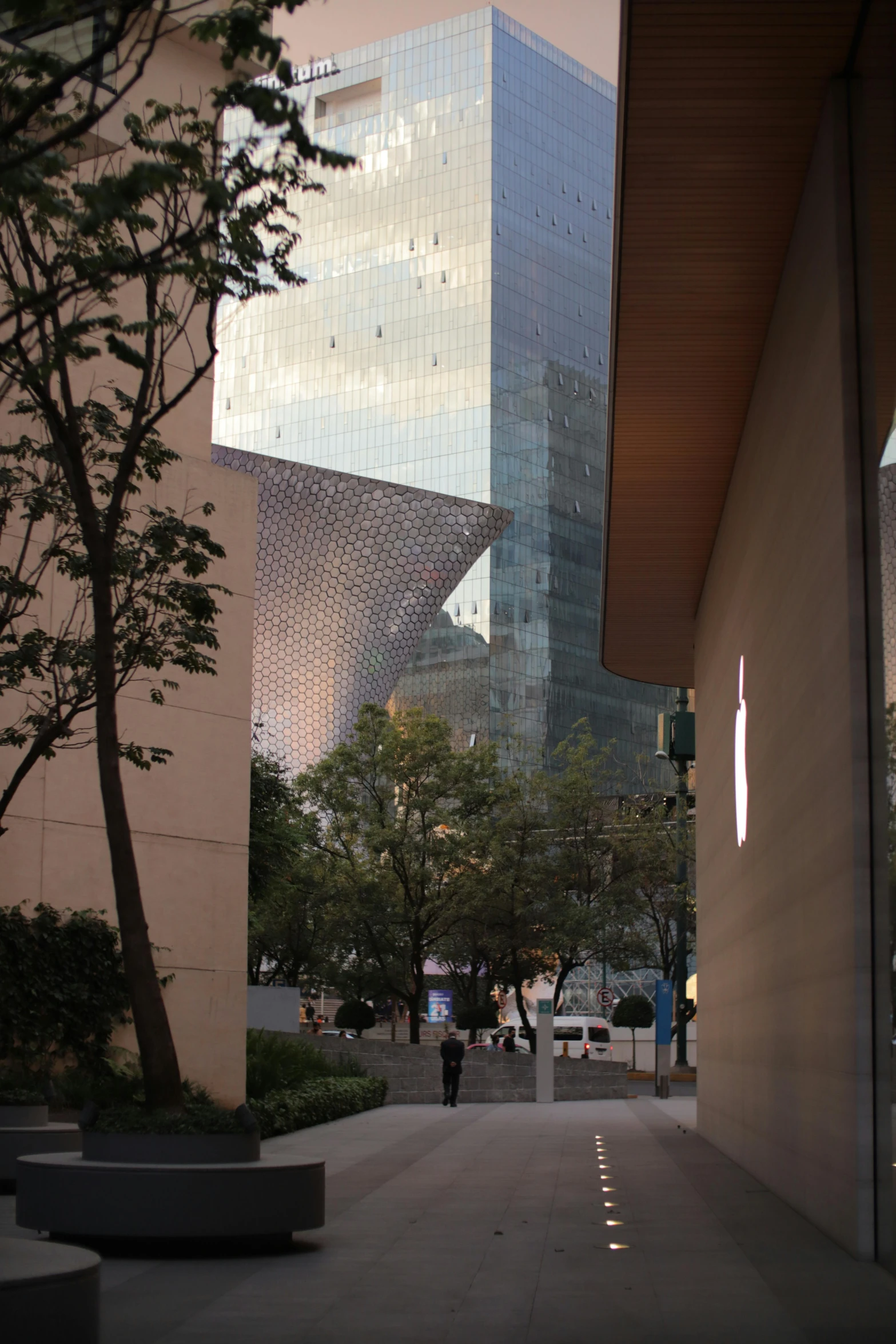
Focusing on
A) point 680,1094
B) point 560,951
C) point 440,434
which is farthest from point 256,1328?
point 440,434

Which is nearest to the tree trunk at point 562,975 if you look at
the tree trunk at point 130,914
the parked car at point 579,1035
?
the parked car at point 579,1035

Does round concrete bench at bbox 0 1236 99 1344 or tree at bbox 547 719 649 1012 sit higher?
tree at bbox 547 719 649 1012

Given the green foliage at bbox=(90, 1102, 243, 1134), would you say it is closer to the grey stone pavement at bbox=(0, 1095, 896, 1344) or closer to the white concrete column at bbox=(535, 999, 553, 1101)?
the grey stone pavement at bbox=(0, 1095, 896, 1344)

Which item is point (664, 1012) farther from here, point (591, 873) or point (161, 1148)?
point (161, 1148)

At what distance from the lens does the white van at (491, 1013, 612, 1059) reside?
152 feet

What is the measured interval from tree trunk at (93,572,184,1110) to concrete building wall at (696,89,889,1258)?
3747 millimetres

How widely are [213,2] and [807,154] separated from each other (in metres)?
9.83

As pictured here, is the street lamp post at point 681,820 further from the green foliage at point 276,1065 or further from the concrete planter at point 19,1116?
the concrete planter at point 19,1116

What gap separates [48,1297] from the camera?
4246 mm

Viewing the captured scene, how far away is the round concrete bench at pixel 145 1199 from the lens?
7.38 metres

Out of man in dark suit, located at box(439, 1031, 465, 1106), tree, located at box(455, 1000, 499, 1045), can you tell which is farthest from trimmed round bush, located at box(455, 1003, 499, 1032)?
man in dark suit, located at box(439, 1031, 465, 1106)

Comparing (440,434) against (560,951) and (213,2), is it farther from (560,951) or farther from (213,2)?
(213,2)

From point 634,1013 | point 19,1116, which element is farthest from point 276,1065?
point 634,1013

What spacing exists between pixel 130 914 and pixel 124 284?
373 cm
